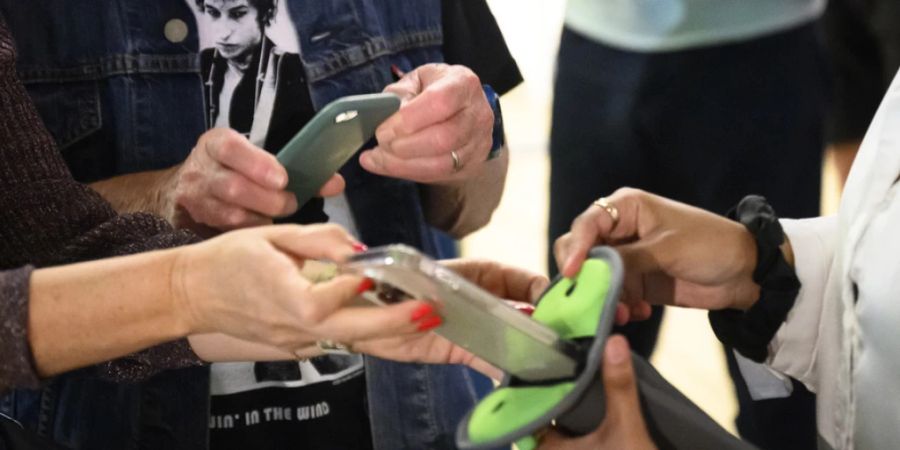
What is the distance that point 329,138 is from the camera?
894mm

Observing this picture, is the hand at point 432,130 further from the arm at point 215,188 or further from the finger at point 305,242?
the finger at point 305,242

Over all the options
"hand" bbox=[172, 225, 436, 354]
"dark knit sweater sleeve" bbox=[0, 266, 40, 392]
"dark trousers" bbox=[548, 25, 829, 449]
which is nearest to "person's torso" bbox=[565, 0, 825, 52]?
"dark trousers" bbox=[548, 25, 829, 449]

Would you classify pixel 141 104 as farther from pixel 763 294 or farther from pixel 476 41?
pixel 763 294

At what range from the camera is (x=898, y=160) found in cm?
88

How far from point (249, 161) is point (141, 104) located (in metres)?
0.21

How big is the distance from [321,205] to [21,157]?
1.08 feet

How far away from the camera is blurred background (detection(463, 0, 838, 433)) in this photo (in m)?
2.14

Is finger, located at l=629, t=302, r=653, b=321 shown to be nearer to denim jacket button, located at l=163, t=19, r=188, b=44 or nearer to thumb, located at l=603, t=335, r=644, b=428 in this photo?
thumb, located at l=603, t=335, r=644, b=428

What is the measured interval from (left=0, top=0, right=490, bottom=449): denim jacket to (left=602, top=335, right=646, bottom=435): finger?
1.40 ft

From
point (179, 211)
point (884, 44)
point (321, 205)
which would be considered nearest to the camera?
point (179, 211)

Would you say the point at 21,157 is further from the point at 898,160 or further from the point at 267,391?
the point at 898,160

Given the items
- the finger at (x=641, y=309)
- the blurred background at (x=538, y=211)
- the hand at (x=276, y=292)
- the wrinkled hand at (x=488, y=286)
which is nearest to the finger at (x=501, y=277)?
the wrinkled hand at (x=488, y=286)

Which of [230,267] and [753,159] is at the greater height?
[230,267]

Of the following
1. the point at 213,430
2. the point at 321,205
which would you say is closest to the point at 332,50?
the point at 321,205
